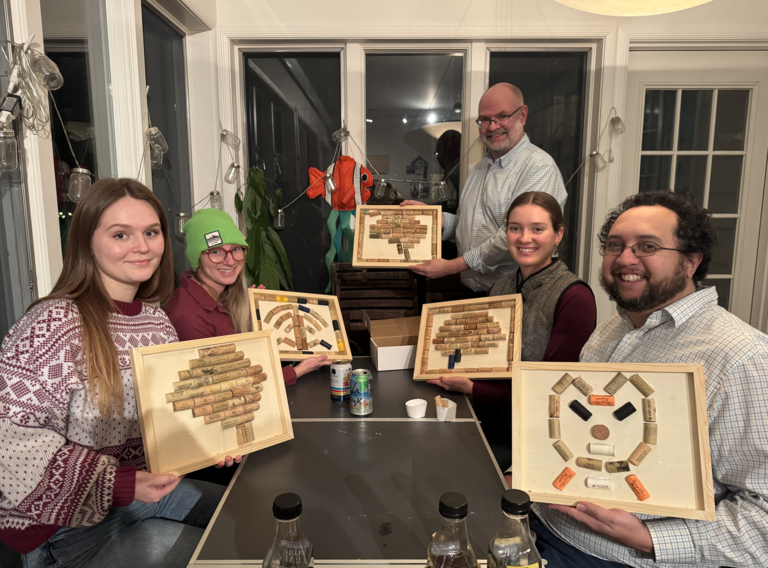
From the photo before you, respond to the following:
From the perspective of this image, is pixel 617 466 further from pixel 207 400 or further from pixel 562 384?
pixel 207 400

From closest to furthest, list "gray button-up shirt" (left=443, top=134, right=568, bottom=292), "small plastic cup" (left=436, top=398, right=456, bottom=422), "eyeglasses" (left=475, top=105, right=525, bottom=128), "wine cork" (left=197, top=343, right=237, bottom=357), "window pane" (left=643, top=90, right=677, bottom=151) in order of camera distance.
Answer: "wine cork" (left=197, top=343, right=237, bottom=357), "small plastic cup" (left=436, top=398, right=456, bottom=422), "gray button-up shirt" (left=443, top=134, right=568, bottom=292), "eyeglasses" (left=475, top=105, right=525, bottom=128), "window pane" (left=643, top=90, right=677, bottom=151)

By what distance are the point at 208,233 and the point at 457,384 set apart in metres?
1.14

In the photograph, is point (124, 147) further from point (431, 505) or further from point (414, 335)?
point (431, 505)

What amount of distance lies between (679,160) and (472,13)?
1.68 m

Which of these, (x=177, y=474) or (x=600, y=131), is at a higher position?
(x=600, y=131)

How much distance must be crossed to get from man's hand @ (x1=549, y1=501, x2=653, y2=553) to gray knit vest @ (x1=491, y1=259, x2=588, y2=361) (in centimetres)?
86

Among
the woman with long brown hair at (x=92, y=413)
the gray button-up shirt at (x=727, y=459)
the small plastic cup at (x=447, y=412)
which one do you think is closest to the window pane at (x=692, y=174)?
the gray button-up shirt at (x=727, y=459)

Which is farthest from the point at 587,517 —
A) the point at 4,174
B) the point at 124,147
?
the point at 124,147

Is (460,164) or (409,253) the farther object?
(460,164)

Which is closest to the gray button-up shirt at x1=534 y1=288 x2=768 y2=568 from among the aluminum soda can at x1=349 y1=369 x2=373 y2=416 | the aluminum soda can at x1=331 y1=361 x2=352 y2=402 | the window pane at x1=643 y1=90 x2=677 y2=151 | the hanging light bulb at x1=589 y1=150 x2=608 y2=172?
the aluminum soda can at x1=349 y1=369 x2=373 y2=416

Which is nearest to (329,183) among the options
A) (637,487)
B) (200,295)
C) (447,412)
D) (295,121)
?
(295,121)

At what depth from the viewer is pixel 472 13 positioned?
10.3 ft

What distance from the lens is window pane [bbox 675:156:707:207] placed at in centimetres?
333

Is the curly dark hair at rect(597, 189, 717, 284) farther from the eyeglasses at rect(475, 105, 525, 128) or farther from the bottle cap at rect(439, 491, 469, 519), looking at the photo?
the eyeglasses at rect(475, 105, 525, 128)
